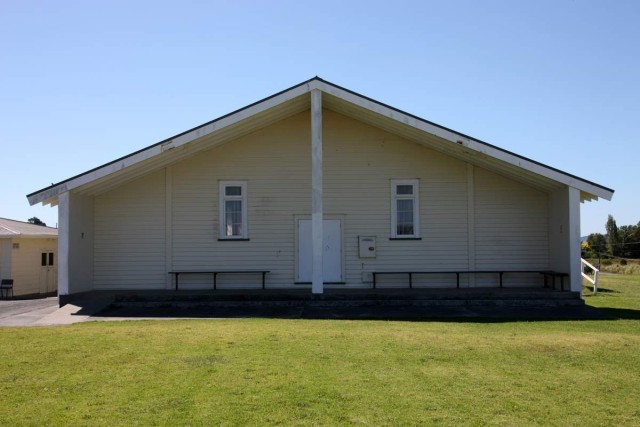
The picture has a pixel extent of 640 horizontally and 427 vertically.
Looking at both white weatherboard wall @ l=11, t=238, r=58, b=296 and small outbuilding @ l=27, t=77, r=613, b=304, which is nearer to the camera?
small outbuilding @ l=27, t=77, r=613, b=304

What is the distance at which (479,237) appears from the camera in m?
17.3

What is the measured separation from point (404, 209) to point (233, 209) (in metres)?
4.84

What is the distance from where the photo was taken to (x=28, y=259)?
24438 mm

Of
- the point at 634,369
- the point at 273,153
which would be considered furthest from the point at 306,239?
the point at 634,369

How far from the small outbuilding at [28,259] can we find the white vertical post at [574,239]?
18.8m

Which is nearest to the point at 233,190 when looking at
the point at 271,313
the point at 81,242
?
the point at 81,242

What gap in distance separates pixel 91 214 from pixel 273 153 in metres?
5.33

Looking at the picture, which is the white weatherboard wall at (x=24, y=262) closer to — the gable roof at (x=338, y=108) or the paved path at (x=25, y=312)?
the paved path at (x=25, y=312)

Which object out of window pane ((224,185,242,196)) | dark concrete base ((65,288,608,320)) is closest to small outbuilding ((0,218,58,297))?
dark concrete base ((65,288,608,320))

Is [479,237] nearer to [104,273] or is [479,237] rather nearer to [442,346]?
[442,346]

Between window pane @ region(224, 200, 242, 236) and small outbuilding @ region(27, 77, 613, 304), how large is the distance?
0.09 metres

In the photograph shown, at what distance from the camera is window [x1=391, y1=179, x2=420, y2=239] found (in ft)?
56.9

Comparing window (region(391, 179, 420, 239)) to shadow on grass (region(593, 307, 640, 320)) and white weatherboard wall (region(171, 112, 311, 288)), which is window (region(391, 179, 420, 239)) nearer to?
white weatherboard wall (region(171, 112, 311, 288))

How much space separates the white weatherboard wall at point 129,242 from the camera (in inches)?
684
